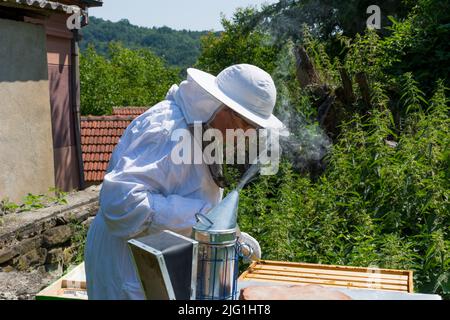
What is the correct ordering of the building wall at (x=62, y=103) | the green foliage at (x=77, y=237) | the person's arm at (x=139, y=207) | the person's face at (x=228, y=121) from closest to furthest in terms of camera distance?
the person's arm at (x=139, y=207) → the person's face at (x=228, y=121) → the green foliage at (x=77, y=237) → the building wall at (x=62, y=103)

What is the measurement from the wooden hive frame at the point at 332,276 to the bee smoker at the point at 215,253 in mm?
637

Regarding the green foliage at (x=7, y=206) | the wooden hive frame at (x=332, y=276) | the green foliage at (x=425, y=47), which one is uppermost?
the green foliage at (x=425, y=47)

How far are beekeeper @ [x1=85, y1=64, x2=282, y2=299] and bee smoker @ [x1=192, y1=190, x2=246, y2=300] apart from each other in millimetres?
274

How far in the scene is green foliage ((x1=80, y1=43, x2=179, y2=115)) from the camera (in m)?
21.5

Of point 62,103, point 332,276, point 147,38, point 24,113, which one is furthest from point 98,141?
point 147,38

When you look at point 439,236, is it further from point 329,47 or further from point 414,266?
point 329,47

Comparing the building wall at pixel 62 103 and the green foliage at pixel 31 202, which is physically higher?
the building wall at pixel 62 103

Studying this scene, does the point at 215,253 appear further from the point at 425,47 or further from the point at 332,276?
the point at 425,47

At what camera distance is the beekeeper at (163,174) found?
74.3 inches

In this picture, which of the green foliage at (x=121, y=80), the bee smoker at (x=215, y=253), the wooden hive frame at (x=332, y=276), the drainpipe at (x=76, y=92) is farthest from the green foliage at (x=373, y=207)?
the green foliage at (x=121, y=80)

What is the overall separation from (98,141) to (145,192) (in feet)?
30.5

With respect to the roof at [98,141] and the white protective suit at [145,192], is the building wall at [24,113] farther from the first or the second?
the roof at [98,141]

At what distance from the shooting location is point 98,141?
35.9 ft

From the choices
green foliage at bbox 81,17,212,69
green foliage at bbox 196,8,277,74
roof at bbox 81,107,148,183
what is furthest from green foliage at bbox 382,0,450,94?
green foliage at bbox 81,17,212,69
